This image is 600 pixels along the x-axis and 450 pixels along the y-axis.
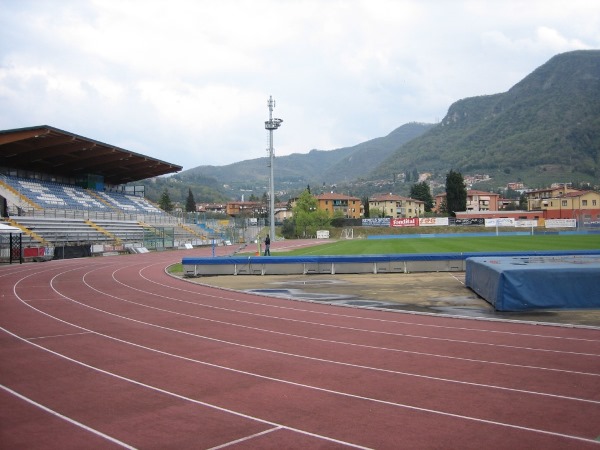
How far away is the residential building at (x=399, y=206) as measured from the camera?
138m

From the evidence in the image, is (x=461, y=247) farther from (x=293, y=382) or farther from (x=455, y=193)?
(x=455, y=193)

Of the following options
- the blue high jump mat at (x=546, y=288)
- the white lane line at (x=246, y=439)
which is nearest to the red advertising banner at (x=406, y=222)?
the blue high jump mat at (x=546, y=288)

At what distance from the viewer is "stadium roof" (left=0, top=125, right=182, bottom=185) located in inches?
1788

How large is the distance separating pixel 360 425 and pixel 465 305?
10602 millimetres

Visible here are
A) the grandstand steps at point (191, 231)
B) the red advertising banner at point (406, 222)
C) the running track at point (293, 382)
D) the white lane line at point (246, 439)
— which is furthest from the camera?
the red advertising banner at point (406, 222)

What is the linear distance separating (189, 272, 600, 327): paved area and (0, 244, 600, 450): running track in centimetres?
146

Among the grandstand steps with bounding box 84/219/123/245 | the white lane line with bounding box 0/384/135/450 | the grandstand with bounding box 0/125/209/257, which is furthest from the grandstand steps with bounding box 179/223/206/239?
the white lane line with bounding box 0/384/135/450

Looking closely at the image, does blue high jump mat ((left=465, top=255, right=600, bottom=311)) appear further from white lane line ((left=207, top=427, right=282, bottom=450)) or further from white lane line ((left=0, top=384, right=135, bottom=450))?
white lane line ((left=0, top=384, right=135, bottom=450))

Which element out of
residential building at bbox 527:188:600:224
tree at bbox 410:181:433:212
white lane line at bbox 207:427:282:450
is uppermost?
tree at bbox 410:181:433:212

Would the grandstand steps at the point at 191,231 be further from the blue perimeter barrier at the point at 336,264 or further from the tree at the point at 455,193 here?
the tree at the point at 455,193

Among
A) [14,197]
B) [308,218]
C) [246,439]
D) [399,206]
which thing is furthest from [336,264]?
[399,206]

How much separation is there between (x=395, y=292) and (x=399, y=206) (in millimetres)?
127464

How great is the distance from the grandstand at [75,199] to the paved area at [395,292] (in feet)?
77.5

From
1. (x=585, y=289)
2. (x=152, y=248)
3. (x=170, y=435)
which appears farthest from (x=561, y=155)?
(x=170, y=435)
